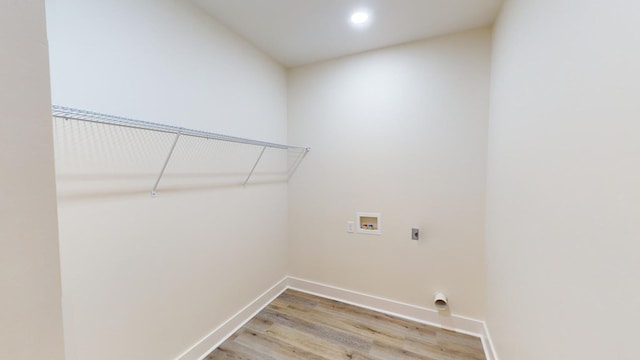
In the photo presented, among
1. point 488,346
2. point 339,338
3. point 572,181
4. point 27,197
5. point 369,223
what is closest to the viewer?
point 27,197

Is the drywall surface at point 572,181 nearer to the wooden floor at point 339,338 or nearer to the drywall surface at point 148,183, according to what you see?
the wooden floor at point 339,338

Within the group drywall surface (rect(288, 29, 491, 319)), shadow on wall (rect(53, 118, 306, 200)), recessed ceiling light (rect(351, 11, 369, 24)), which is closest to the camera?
shadow on wall (rect(53, 118, 306, 200))

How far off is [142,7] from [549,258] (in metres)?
2.24

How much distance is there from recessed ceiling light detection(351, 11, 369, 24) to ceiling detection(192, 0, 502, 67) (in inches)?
1.5

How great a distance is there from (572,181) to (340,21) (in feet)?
5.51

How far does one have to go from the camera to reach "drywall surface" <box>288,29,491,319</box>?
6.27 feet

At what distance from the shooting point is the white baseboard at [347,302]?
5.63 ft

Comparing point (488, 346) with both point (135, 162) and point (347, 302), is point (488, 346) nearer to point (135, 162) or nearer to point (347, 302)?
point (347, 302)

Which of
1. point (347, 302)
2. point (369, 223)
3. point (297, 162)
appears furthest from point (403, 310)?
point (297, 162)

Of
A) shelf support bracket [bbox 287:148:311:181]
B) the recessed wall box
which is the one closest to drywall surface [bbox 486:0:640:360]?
the recessed wall box

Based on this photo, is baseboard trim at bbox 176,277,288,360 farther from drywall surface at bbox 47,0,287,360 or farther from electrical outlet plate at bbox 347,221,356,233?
electrical outlet plate at bbox 347,221,356,233

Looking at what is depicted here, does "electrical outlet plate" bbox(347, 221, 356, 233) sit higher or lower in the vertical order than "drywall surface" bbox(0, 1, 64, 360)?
lower

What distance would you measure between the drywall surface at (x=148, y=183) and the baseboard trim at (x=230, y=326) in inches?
2.4

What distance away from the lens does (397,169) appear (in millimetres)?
2143
